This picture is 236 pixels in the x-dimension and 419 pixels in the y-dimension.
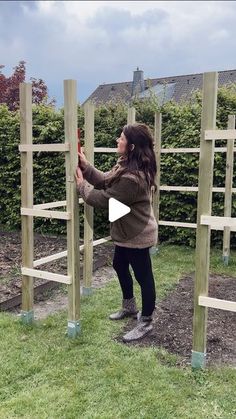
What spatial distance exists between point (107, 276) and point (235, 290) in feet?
4.81

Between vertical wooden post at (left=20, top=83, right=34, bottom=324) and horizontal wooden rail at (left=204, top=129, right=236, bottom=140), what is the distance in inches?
55.8

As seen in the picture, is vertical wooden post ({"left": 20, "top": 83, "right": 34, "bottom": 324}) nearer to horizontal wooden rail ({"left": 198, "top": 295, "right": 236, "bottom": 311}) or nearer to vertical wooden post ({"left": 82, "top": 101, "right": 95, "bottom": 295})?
vertical wooden post ({"left": 82, "top": 101, "right": 95, "bottom": 295})

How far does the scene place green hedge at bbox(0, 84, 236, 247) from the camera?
5.96 m

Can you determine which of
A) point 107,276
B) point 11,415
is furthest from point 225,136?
point 107,276

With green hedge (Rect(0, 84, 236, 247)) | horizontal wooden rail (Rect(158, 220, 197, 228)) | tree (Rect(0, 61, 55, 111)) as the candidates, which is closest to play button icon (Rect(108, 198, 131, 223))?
horizontal wooden rail (Rect(158, 220, 197, 228))

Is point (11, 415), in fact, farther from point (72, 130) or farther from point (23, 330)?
point (72, 130)

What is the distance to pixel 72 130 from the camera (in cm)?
294

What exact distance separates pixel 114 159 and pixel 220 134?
419cm

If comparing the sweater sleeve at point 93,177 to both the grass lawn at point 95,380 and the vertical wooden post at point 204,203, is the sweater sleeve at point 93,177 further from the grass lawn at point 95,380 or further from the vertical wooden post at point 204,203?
the grass lawn at point 95,380

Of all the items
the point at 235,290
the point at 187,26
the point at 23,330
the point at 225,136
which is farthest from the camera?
the point at 235,290

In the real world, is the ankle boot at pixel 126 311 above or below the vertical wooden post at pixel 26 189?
below

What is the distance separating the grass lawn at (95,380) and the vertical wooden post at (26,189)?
0.20 meters

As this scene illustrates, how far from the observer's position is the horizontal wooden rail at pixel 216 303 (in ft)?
8.18

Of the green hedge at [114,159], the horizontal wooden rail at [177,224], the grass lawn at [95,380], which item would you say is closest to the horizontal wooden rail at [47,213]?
the grass lawn at [95,380]
